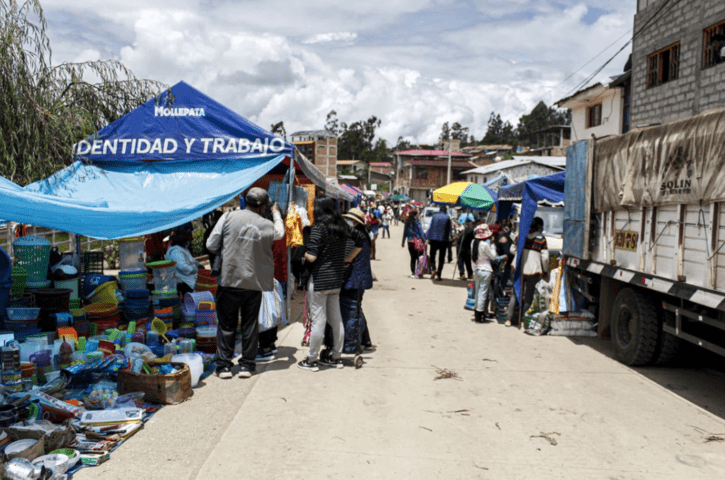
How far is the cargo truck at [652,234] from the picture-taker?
5.28 m

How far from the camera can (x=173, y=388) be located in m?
5.18

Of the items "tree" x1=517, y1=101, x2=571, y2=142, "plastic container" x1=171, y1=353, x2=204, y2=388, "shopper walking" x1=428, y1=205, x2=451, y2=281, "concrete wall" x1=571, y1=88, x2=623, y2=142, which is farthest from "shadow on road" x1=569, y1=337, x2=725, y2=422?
"tree" x1=517, y1=101, x2=571, y2=142

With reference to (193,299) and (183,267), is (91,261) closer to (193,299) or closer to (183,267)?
(183,267)

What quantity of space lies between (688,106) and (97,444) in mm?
15759

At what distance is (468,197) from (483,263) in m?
5.60

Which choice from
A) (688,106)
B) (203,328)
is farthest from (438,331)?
(688,106)

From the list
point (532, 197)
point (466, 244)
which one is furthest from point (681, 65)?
point (532, 197)

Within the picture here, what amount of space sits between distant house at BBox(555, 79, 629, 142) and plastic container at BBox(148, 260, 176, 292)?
54.3 ft

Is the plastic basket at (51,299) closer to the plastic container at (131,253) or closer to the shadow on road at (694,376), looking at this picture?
the plastic container at (131,253)

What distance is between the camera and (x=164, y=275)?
8.29 m

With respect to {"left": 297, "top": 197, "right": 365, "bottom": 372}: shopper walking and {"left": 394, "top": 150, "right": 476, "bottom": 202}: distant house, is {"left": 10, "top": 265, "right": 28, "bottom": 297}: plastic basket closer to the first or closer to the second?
{"left": 297, "top": 197, "right": 365, "bottom": 372}: shopper walking

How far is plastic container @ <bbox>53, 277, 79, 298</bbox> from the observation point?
7.84m

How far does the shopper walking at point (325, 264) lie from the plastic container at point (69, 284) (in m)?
3.74

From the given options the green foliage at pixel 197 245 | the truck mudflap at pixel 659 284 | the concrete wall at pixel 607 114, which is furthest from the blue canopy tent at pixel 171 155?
the concrete wall at pixel 607 114
